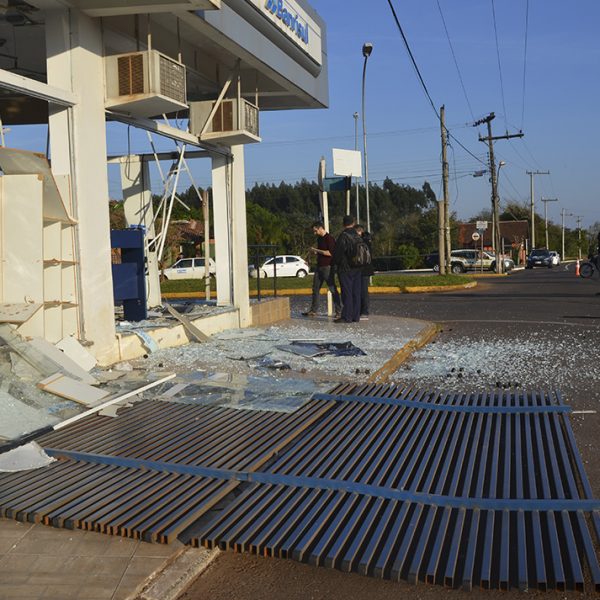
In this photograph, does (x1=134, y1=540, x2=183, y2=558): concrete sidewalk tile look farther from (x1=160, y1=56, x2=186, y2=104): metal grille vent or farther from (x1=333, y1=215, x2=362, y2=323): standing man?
(x1=333, y1=215, x2=362, y2=323): standing man

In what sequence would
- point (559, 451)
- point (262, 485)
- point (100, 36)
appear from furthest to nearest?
point (100, 36) < point (559, 451) < point (262, 485)

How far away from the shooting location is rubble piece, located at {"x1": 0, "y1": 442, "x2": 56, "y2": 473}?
4598mm

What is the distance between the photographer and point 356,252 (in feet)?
41.8

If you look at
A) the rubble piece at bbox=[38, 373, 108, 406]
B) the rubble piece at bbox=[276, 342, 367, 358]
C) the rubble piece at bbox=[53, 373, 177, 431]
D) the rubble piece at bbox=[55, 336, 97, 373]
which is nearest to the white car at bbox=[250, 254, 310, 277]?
the rubble piece at bbox=[276, 342, 367, 358]

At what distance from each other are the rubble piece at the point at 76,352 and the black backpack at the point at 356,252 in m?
5.98

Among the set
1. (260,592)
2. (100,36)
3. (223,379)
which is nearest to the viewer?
(260,592)

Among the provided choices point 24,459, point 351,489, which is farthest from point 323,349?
point 351,489

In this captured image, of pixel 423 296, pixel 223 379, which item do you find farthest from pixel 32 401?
pixel 423 296

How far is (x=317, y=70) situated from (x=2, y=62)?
5.38 m

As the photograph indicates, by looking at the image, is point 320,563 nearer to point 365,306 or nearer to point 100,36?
point 100,36

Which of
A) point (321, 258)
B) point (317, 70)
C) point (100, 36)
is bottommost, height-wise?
point (321, 258)

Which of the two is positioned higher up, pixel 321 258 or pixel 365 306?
pixel 321 258

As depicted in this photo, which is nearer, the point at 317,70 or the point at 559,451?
the point at 559,451

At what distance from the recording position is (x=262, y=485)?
4281 mm
